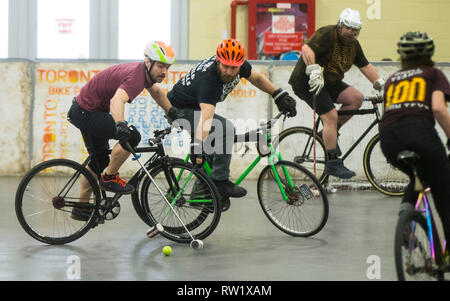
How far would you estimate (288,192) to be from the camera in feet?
19.3

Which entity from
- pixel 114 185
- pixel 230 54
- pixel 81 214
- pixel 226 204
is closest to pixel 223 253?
pixel 226 204

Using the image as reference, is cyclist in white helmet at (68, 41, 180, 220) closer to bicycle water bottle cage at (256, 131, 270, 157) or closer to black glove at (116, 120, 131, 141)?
black glove at (116, 120, 131, 141)

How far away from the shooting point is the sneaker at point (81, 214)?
5574 millimetres

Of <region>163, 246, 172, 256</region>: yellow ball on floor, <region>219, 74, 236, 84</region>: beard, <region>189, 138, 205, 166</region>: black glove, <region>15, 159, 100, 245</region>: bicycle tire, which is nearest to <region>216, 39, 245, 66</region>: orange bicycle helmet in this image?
<region>219, 74, 236, 84</region>: beard

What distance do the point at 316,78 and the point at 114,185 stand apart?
2.73 metres

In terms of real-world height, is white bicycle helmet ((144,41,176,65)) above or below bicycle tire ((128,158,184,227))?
above

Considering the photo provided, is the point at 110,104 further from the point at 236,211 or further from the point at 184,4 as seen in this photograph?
the point at 184,4

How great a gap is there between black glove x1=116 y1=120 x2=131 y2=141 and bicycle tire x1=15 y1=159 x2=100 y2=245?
0.45 m

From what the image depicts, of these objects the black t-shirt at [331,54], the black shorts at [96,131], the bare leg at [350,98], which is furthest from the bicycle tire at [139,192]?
the bare leg at [350,98]

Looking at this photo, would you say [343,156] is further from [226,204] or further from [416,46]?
[416,46]

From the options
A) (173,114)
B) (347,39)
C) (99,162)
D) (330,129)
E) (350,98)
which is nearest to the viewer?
(99,162)

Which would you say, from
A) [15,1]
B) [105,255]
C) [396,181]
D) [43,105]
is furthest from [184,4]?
[105,255]

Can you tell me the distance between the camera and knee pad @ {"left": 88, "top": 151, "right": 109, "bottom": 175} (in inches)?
222

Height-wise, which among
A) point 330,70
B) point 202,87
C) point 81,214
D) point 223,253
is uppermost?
point 330,70
